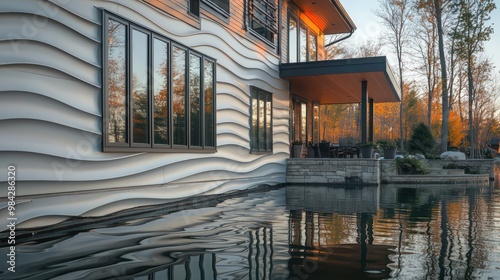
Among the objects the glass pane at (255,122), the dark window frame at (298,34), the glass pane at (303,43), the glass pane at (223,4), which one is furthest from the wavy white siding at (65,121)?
the glass pane at (303,43)

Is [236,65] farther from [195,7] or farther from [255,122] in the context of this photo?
[195,7]

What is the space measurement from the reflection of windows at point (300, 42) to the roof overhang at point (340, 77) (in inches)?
45.9

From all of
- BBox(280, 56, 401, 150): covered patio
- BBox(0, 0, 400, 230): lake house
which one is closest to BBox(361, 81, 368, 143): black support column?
BBox(280, 56, 401, 150): covered patio

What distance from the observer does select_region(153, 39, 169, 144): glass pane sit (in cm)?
705

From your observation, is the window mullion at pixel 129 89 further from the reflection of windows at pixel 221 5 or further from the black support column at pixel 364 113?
the black support column at pixel 364 113

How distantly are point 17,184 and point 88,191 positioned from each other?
3.68 feet

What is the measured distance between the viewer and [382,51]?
102 feet

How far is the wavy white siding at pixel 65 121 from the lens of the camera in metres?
4.65

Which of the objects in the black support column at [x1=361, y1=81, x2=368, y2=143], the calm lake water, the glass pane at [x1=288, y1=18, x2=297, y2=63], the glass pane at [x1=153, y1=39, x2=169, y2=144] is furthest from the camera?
the glass pane at [x1=288, y1=18, x2=297, y2=63]

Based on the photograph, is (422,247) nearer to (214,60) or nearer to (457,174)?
(214,60)

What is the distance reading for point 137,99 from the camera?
655 cm

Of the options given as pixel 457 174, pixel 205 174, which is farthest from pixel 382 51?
pixel 205 174

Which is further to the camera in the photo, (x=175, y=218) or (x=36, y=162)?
(x=175, y=218)

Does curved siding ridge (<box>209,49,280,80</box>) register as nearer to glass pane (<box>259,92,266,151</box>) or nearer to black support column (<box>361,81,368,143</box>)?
glass pane (<box>259,92,266,151</box>)
